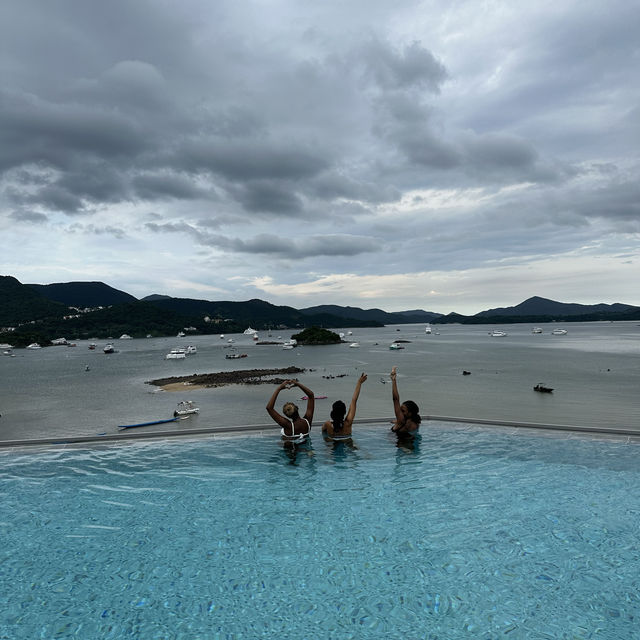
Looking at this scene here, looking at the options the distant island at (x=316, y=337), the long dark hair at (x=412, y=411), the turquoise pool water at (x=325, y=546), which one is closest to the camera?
the turquoise pool water at (x=325, y=546)

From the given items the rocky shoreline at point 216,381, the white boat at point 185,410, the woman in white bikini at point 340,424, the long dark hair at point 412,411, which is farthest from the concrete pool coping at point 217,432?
the rocky shoreline at point 216,381

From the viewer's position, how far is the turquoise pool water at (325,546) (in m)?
5.56

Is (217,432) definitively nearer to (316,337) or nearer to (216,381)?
(216,381)

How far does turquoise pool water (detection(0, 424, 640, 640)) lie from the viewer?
5559 millimetres

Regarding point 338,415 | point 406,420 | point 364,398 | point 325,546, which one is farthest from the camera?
point 364,398

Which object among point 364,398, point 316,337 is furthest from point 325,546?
point 316,337

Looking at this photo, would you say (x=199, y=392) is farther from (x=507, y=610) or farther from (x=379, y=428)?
(x=507, y=610)

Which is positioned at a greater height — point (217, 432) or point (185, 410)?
point (217, 432)

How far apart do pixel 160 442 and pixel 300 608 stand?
1052cm

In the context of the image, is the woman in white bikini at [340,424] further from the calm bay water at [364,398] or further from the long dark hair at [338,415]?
the calm bay water at [364,398]

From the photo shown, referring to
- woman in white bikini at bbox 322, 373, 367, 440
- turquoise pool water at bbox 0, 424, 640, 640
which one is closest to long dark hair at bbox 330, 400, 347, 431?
woman in white bikini at bbox 322, 373, 367, 440

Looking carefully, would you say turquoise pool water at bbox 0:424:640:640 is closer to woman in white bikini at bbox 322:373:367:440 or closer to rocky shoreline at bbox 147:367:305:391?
woman in white bikini at bbox 322:373:367:440

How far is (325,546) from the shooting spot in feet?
24.6

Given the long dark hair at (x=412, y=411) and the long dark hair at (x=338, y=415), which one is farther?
the long dark hair at (x=412, y=411)
